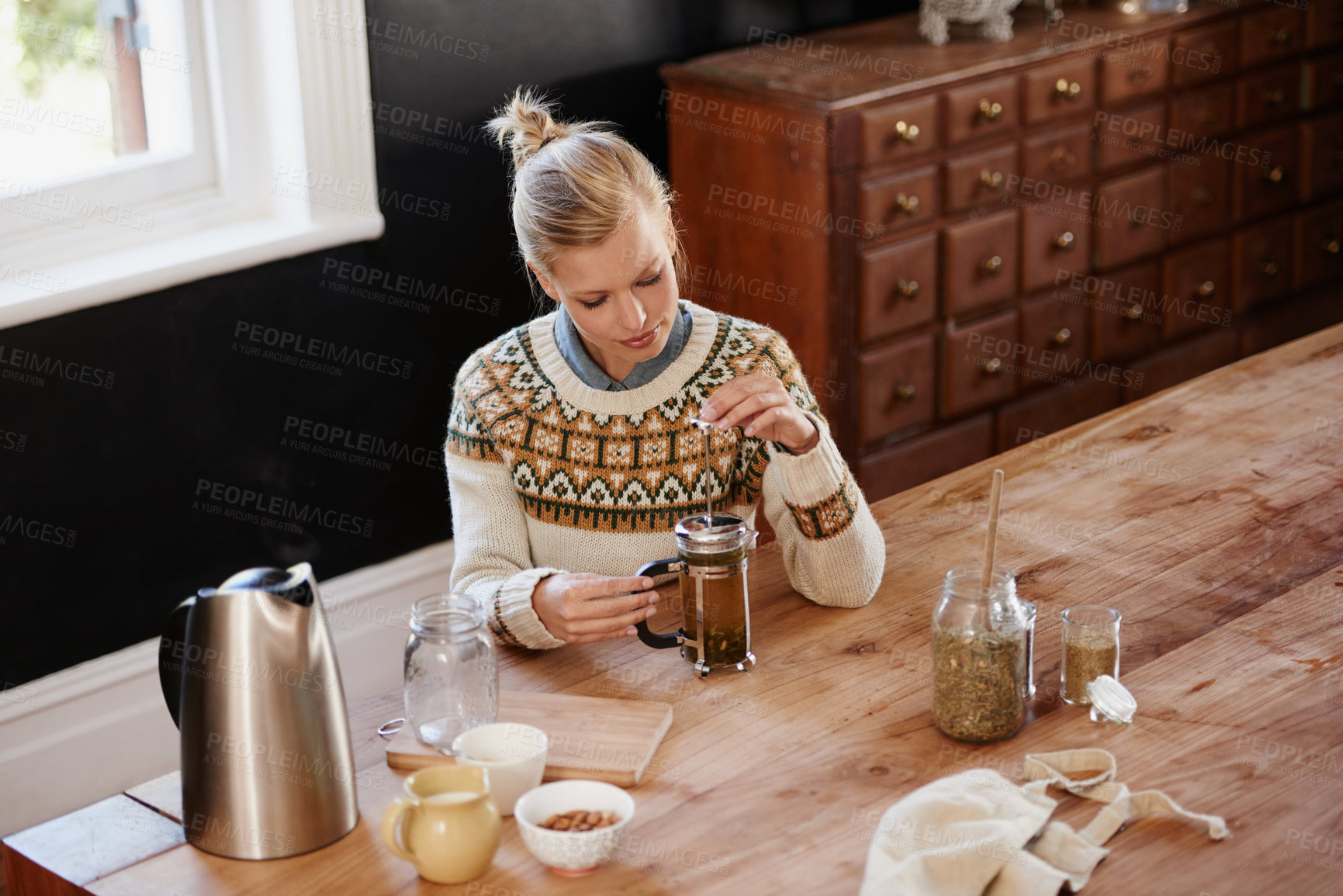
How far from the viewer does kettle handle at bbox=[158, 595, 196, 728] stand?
128 centimetres

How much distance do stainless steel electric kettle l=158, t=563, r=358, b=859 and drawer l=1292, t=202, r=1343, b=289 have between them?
11.8 ft

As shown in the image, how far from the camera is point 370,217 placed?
301 centimetres

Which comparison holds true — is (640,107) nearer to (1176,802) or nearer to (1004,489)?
(1004,489)

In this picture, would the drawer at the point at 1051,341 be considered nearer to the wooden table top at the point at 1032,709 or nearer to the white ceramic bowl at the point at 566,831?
the wooden table top at the point at 1032,709

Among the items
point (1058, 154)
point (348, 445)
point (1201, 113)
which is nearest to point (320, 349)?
point (348, 445)

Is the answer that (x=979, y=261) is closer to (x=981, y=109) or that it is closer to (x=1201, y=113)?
(x=981, y=109)

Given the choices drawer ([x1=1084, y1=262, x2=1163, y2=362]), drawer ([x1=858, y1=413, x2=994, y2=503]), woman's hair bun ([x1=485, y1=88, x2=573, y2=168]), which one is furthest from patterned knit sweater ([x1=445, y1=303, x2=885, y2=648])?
drawer ([x1=1084, y1=262, x2=1163, y2=362])

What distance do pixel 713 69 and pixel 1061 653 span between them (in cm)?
199

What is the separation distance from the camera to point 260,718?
1.27 m

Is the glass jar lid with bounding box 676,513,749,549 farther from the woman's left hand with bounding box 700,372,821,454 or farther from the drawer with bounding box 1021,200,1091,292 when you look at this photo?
the drawer with bounding box 1021,200,1091,292

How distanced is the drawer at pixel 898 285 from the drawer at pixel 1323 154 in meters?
1.40

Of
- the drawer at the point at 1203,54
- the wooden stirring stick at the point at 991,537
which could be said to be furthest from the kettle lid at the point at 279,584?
the drawer at the point at 1203,54

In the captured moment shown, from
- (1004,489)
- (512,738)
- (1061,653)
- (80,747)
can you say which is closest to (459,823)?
(512,738)

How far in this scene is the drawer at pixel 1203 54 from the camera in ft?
12.0
